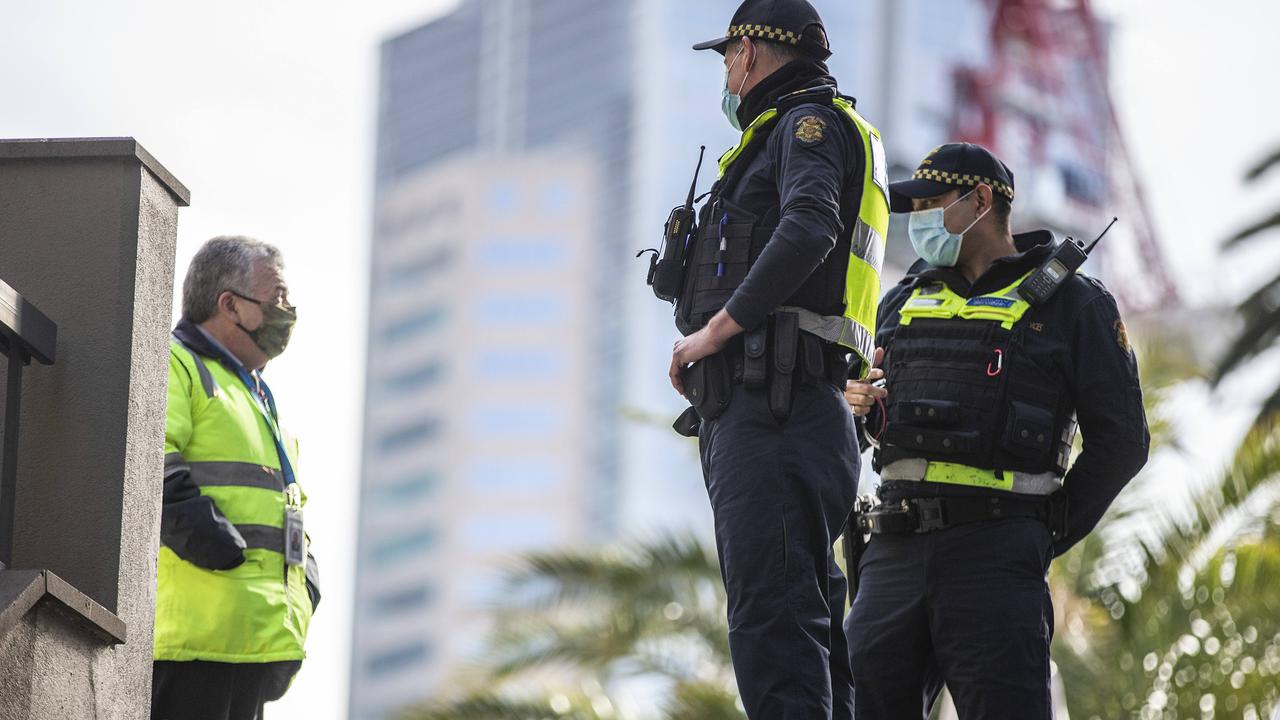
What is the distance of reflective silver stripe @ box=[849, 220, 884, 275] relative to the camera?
466 centimetres

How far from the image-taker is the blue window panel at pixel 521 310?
133 metres

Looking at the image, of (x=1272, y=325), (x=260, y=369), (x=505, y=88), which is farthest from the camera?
(x=505, y=88)

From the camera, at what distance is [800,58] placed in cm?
484

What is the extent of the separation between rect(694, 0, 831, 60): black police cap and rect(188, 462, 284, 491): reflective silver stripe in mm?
1856

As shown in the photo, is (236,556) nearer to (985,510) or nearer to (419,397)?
(985,510)

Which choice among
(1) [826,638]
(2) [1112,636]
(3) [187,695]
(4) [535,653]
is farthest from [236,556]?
(4) [535,653]

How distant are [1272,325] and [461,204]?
401ft

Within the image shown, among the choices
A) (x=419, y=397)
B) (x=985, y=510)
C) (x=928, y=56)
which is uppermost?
(x=928, y=56)

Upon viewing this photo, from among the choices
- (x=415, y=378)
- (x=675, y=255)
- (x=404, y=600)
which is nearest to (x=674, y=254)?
(x=675, y=255)

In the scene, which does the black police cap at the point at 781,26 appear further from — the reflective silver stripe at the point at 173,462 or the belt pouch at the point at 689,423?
the reflective silver stripe at the point at 173,462

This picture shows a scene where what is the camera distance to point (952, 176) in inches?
211

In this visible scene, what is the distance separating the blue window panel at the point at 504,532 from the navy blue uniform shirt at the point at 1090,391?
124 meters

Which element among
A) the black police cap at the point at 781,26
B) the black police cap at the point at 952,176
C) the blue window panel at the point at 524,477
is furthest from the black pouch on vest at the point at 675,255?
the blue window panel at the point at 524,477

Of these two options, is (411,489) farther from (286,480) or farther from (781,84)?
(781,84)
